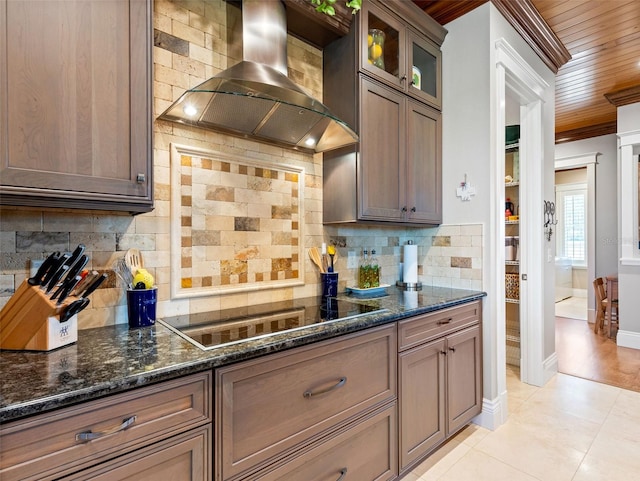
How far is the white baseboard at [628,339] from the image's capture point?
3.87 meters

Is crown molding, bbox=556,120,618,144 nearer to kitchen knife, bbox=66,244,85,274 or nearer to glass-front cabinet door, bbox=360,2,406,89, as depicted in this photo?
glass-front cabinet door, bbox=360,2,406,89

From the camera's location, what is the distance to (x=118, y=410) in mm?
874

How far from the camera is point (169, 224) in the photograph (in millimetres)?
1564

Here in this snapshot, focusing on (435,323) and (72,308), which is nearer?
(72,308)

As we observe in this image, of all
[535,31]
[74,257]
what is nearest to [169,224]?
[74,257]

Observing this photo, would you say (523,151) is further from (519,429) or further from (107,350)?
(107,350)

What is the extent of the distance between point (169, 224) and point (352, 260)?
1244mm

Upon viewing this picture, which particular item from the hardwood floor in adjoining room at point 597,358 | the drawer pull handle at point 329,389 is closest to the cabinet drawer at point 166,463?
the drawer pull handle at point 329,389

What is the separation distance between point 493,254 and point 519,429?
3.81 feet

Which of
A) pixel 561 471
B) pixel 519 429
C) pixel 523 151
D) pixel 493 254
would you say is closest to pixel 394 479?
pixel 561 471

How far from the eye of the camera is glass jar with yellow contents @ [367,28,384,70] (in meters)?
2.10

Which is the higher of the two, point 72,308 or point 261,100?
point 261,100

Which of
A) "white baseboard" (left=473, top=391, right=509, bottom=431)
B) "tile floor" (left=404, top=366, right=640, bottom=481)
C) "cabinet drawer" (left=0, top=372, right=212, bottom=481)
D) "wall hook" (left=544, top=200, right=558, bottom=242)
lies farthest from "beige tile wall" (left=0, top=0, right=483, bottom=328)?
"wall hook" (left=544, top=200, right=558, bottom=242)

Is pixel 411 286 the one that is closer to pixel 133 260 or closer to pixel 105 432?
pixel 133 260
